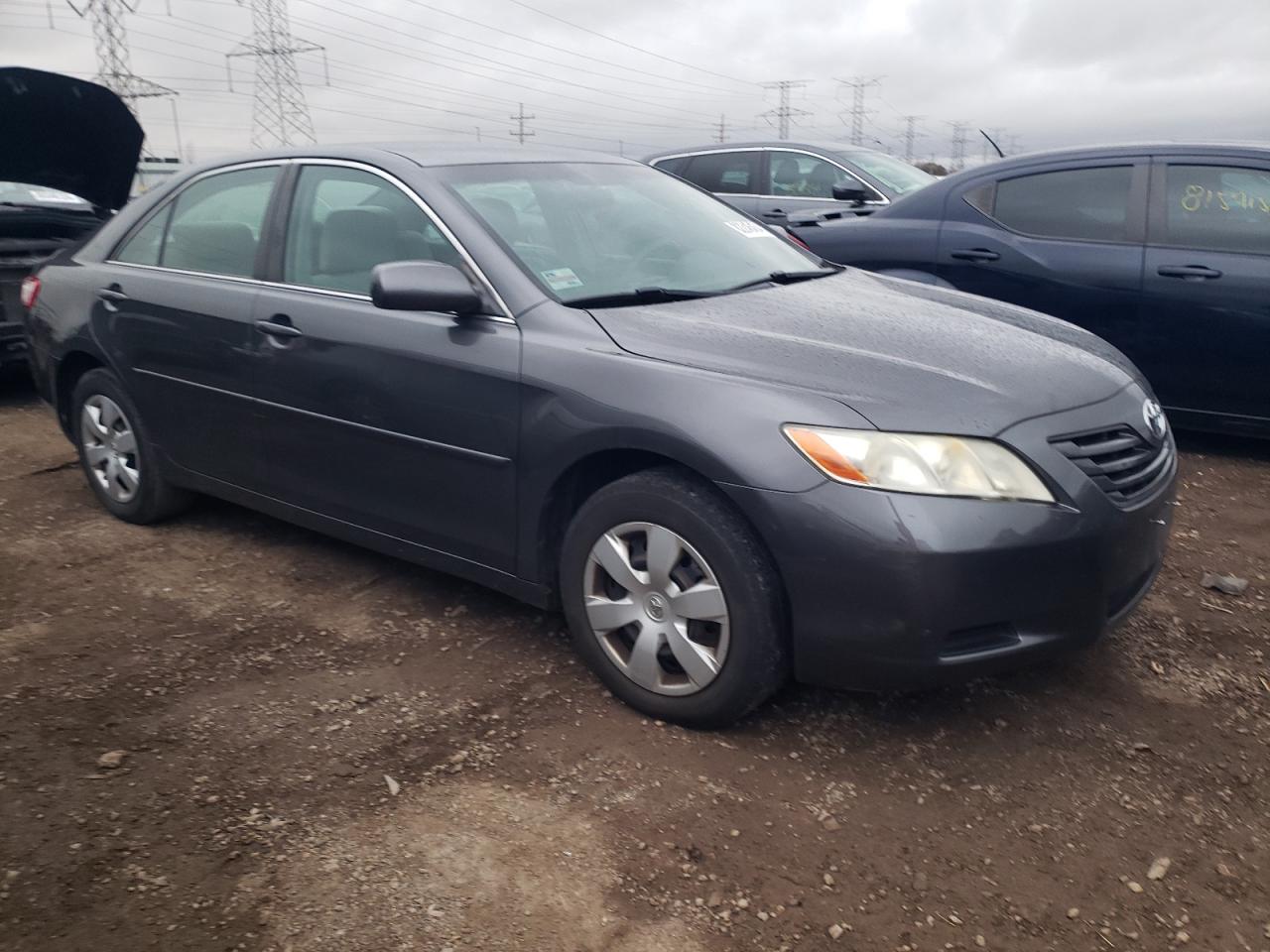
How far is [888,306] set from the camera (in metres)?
3.61

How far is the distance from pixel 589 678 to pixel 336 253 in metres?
1.70

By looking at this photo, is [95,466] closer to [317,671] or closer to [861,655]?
[317,671]

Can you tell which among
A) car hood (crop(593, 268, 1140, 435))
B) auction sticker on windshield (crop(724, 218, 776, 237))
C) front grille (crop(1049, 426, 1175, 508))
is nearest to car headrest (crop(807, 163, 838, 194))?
auction sticker on windshield (crop(724, 218, 776, 237))

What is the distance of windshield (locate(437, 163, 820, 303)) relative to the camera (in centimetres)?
348

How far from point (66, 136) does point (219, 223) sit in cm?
298

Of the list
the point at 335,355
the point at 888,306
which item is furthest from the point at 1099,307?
the point at 335,355

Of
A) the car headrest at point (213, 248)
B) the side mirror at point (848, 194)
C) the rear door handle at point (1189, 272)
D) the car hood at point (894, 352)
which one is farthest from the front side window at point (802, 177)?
the car headrest at point (213, 248)

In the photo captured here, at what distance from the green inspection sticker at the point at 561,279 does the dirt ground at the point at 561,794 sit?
114 centimetres

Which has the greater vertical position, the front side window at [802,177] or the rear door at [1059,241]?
the front side window at [802,177]

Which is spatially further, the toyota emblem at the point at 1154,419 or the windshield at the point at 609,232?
the windshield at the point at 609,232

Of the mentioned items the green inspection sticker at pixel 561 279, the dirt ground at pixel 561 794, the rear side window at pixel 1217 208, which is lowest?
the dirt ground at pixel 561 794

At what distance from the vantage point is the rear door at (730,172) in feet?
31.7

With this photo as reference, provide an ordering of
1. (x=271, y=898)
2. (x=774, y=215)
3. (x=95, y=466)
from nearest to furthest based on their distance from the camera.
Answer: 1. (x=271, y=898)
2. (x=95, y=466)
3. (x=774, y=215)

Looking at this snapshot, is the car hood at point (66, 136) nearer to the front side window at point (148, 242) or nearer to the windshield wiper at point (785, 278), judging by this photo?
the front side window at point (148, 242)
